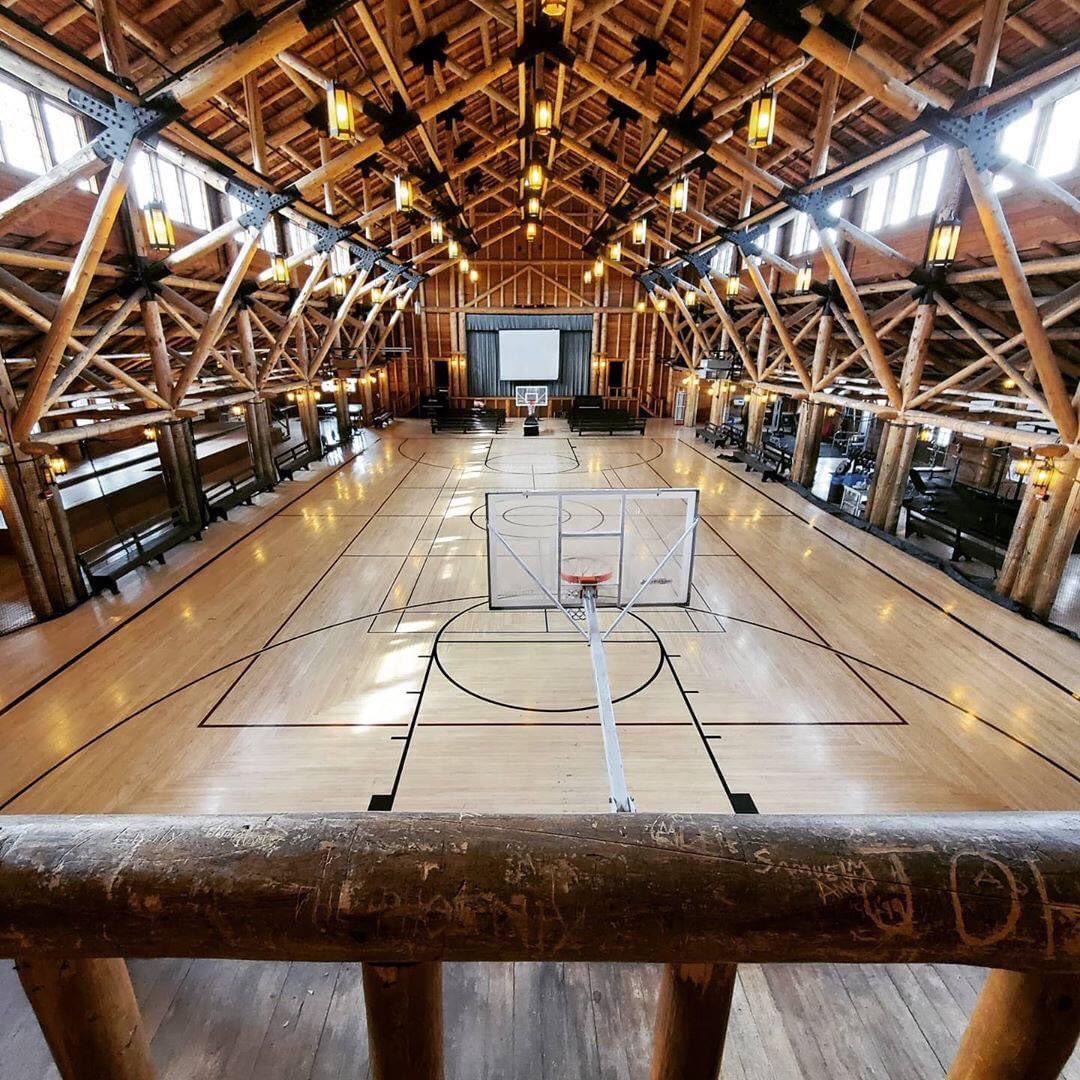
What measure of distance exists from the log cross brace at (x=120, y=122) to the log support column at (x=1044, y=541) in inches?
423

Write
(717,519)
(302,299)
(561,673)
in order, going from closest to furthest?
(561,673) < (717,519) < (302,299)

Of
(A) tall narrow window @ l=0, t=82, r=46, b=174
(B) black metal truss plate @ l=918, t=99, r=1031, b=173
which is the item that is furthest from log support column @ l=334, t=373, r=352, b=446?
(B) black metal truss plate @ l=918, t=99, r=1031, b=173

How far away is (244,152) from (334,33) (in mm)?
2772

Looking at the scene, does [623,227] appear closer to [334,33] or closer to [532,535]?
[334,33]

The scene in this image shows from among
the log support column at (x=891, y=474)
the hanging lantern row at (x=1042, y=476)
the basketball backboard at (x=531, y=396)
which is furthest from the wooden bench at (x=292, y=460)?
the hanging lantern row at (x=1042, y=476)

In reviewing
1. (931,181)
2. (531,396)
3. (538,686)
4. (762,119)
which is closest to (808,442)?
(931,181)

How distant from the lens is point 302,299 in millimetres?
11695

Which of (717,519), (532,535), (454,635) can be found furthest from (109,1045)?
(717,519)

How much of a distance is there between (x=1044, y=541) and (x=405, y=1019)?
9.01m

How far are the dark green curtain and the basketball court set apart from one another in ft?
51.7

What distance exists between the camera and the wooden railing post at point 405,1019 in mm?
646

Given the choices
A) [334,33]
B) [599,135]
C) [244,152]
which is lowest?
[244,152]

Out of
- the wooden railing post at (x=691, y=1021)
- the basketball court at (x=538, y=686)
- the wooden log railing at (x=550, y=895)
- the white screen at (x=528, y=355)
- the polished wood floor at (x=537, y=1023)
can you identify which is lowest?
the basketball court at (x=538, y=686)

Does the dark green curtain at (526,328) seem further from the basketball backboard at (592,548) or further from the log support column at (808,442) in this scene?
the basketball backboard at (592,548)
